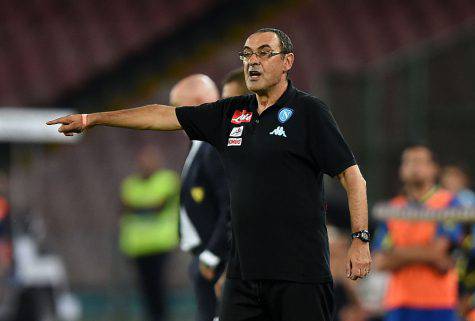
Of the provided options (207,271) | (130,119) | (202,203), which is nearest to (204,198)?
(202,203)

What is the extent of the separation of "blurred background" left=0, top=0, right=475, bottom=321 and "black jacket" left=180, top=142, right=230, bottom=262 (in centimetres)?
635

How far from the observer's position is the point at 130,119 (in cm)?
514

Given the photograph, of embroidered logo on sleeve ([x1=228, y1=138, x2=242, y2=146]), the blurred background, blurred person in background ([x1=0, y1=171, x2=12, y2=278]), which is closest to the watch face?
embroidered logo on sleeve ([x1=228, y1=138, x2=242, y2=146])

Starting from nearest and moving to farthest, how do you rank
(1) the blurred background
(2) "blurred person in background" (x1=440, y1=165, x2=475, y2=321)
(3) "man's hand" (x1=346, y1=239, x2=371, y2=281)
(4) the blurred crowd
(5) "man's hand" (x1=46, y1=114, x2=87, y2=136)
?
(3) "man's hand" (x1=346, y1=239, x2=371, y2=281), (5) "man's hand" (x1=46, y1=114, x2=87, y2=136), (4) the blurred crowd, (2) "blurred person in background" (x1=440, y1=165, x2=475, y2=321), (1) the blurred background

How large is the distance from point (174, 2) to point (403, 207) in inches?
446

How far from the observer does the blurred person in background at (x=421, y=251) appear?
7.45 m

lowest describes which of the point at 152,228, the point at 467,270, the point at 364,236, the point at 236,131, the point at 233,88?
the point at 467,270

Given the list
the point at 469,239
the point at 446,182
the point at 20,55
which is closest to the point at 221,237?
the point at 469,239

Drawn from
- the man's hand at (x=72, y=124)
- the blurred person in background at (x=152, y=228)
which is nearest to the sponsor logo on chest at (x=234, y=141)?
the man's hand at (x=72, y=124)

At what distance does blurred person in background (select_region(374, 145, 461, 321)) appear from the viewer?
7445mm

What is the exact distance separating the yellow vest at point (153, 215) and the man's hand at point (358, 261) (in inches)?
330

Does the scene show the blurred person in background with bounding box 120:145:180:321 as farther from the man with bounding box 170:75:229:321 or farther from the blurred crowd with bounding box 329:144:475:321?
the man with bounding box 170:75:229:321

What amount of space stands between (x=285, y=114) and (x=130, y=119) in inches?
27.4

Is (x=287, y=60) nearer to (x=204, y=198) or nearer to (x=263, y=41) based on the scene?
(x=263, y=41)
